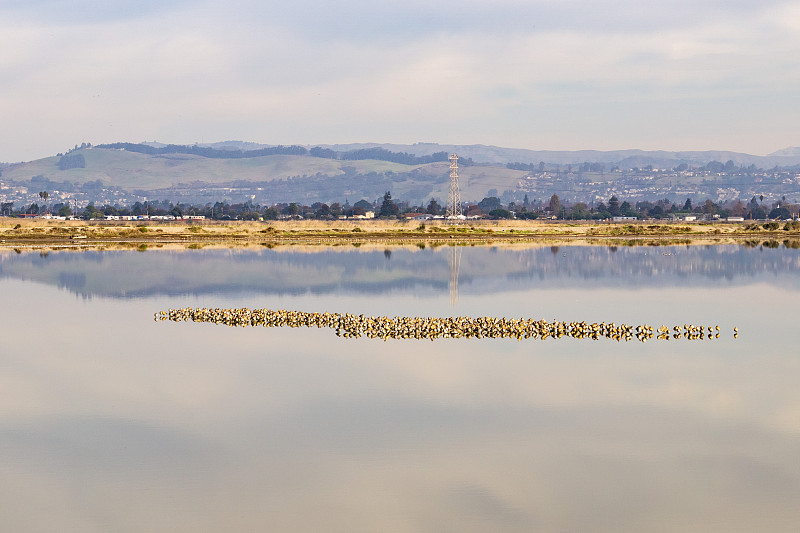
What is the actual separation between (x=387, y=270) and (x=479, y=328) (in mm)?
32786

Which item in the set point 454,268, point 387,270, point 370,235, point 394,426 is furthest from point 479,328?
point 370,235

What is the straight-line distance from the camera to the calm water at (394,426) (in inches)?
688

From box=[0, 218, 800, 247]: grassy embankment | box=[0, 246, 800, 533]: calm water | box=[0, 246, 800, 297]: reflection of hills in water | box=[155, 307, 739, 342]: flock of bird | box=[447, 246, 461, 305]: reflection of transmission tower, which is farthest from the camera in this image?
box=[0, 218, 800, 247]: grassy embankment

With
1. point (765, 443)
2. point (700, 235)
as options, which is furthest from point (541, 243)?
point (765, 443)

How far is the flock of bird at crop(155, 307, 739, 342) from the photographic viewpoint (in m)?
38.5

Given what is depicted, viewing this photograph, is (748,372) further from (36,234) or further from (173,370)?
(36,234)

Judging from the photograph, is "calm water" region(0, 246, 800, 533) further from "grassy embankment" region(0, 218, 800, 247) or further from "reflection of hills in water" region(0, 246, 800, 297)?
"grassy embankment" region(0, 218, 800, 247)

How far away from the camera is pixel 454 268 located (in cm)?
7425

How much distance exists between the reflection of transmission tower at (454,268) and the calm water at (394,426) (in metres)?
6.85

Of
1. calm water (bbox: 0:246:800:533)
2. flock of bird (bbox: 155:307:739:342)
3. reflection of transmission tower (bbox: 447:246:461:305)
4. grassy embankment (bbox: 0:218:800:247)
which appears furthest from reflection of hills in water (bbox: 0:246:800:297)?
grassy embankment (bbox: 0:218:800:247)

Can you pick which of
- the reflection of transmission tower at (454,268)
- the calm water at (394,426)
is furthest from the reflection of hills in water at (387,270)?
the calm water at (394,426)

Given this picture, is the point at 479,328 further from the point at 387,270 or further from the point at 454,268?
the point at 454,268

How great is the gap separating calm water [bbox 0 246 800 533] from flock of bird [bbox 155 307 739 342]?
1378 millimetres

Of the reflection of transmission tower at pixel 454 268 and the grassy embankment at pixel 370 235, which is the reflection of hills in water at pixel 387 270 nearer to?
the reflection of transmission tower at pixel 454 268
